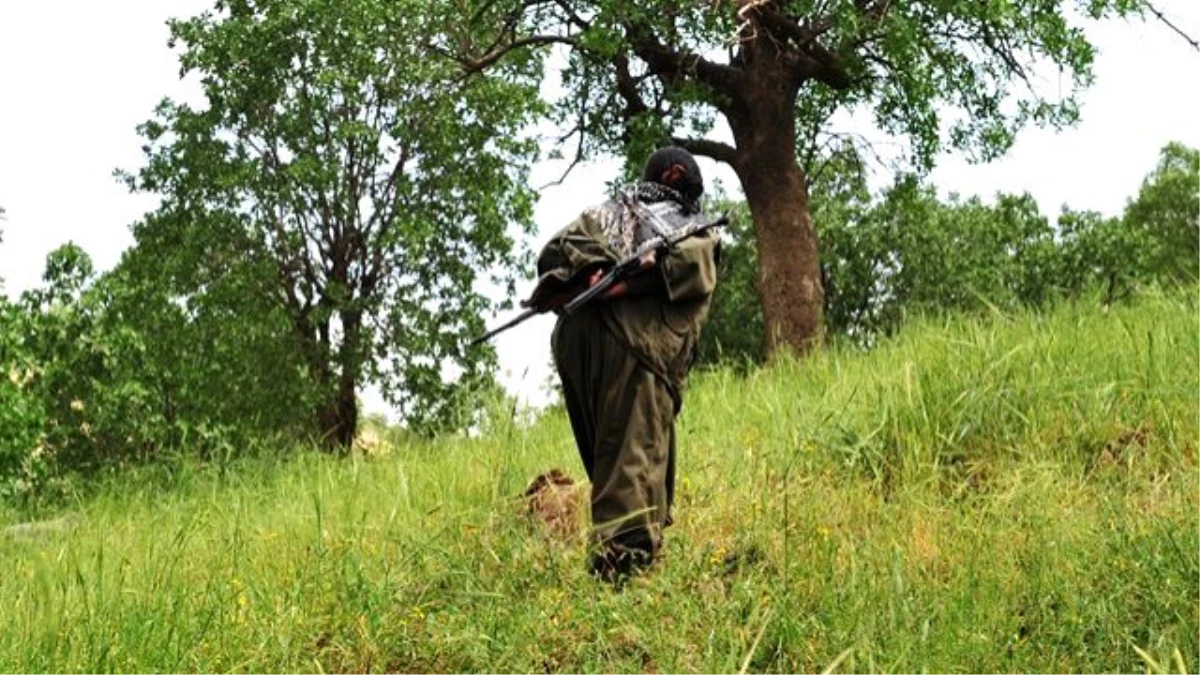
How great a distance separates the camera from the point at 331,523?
8.62m

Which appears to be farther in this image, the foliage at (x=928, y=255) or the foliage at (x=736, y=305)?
the foliage at (x=736, y=305)

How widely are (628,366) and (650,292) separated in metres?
0.40

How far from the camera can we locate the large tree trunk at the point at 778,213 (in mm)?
15828

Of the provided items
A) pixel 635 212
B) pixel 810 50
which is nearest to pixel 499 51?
pixel 810 50

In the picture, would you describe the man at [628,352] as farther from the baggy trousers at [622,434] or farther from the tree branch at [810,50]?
the tree branch at [810,50]

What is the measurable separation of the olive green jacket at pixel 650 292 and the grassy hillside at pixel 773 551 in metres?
0.93

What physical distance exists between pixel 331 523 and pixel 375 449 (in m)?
3.13

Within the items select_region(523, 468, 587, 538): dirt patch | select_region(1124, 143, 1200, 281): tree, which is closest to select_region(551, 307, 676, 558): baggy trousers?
select_region(523, 468, 587, 538): dirt patch

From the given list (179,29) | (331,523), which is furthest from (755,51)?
A: (179,29)

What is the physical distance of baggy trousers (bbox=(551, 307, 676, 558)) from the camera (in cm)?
657

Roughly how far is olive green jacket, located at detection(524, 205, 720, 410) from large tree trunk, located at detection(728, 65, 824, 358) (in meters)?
8.46

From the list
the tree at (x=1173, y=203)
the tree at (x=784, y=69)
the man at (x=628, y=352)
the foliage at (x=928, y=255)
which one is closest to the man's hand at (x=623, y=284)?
the man at (x=628, y=352)

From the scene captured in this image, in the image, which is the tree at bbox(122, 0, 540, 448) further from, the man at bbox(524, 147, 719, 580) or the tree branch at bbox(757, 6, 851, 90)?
the man at bbox(524, 147, 719, 580)

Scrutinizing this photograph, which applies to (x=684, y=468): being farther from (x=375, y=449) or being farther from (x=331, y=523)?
(x=375, y=449)
